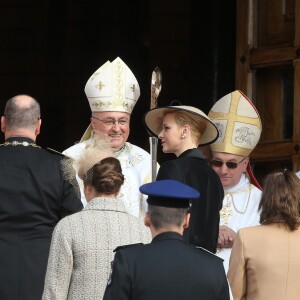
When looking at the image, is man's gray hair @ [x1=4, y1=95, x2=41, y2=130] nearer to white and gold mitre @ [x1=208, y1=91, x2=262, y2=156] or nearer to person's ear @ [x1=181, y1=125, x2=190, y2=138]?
person's ear @ [x1=181, y1=125, x2=190, y2=138]

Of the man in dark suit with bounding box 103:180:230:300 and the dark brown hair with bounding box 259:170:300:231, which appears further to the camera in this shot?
the dark brown hair with bounding box 259:170:300:231

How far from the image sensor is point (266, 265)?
7.51m

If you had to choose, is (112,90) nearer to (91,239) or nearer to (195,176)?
(195,176)

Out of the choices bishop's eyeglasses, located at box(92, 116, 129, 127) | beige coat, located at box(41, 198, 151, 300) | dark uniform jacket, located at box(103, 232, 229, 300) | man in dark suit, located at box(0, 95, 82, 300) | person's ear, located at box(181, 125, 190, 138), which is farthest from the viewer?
bishop's eyeglasses, located at box(92, 116, 129, 127)

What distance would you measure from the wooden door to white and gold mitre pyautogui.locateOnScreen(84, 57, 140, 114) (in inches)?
37.2

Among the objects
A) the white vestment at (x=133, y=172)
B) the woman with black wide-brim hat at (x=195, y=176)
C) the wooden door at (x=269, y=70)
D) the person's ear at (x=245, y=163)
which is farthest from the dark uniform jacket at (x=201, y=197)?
the wooden door at (x=269, y=70)

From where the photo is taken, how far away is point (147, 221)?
6.45m

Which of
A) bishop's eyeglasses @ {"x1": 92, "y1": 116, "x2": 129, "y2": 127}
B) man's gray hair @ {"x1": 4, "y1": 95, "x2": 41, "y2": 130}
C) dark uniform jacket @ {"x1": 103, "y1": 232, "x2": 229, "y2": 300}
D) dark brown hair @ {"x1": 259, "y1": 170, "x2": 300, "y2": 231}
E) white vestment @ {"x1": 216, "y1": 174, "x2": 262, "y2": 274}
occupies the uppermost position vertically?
man's gray hair @ {"x1": 4, "y1": 95, "x2": 41, "y2": 130}

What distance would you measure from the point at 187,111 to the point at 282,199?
54.0 inches

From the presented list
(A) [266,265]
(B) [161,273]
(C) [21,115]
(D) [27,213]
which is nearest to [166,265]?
(B) [161,273]

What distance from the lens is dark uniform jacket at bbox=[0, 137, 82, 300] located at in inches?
311

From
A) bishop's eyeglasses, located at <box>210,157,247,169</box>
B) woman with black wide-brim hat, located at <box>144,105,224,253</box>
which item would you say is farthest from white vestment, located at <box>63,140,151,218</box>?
woman with black wide-brim hat, located at <box>144,105,224,253</box>

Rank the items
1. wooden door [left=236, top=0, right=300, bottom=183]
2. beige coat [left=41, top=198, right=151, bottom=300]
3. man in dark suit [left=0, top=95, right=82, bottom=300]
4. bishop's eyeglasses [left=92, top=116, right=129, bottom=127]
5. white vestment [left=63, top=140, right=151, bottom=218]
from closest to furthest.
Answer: beige coat [left=41, top=198, right=151, bottom=300]
man in dark suit [left=0, top=95, right=82, bottom=300]
white vestment [left=63, top=140, right=151, bottom=218]
bishop's eyeglasses [left=92, top=116, right=129, bottom=127]
wooden door [left=236, top=0, right=300, bottom=183]

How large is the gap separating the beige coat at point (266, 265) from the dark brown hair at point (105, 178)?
694 mm
